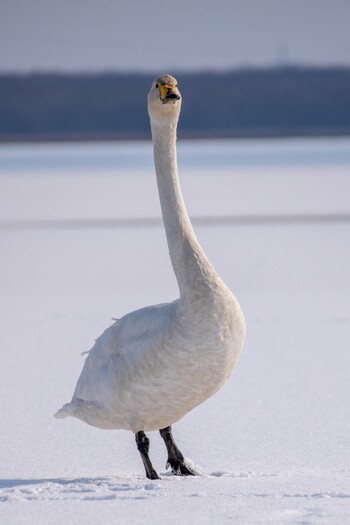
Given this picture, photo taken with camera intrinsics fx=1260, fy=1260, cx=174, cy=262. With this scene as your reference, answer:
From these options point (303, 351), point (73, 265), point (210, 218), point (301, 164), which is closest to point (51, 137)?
point (301, 164)

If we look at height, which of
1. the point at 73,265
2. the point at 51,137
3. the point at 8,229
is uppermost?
the point at 51,137

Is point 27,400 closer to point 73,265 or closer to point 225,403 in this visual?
point 225,403

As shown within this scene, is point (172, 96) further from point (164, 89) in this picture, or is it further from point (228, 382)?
point (228, 382)

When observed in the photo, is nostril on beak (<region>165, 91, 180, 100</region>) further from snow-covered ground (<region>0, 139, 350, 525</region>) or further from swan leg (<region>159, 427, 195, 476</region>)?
snow-covered ground (<region>0, 139, 350, 525</region>)

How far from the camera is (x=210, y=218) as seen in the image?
46.7ft

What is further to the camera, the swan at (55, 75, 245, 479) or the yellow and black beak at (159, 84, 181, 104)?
the yellow and black beak at (159, 84, 181, 104)

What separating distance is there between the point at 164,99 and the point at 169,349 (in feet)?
2.84

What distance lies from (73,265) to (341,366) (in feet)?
16.4

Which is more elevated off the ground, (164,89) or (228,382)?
(164,89)

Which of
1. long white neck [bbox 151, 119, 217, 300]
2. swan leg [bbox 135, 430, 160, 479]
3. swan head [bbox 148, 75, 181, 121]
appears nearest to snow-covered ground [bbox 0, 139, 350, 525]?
swan leg [bbox 135, 430, 160, 479]

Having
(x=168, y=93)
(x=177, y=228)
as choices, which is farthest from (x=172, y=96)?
(x=177, y=228)

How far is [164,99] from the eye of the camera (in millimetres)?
4086

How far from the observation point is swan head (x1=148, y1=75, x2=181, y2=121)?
4070 millimetres

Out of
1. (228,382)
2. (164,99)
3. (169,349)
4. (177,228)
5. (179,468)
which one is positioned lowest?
(179,468)
